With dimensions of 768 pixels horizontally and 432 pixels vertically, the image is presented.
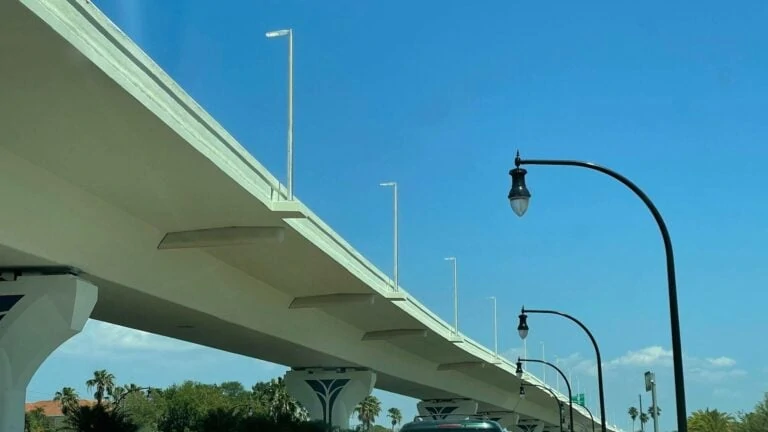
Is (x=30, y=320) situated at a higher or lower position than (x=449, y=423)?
higher

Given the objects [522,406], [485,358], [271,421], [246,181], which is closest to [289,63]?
[246,181]

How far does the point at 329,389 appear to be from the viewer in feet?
164

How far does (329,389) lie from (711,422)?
66.2 feet

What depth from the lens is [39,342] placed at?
68.6 feet

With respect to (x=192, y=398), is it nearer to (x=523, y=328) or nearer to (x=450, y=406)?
(x=450, y=406)

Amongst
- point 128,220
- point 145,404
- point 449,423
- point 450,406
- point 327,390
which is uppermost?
point 128,220

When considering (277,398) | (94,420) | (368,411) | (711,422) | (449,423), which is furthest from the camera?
(368,411)

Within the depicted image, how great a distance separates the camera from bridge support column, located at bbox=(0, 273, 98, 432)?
20.6 meters

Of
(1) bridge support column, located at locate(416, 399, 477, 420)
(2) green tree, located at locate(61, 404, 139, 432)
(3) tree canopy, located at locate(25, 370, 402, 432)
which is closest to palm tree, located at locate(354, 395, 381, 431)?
(3) tree canopy, located at locate(25, 370, 402, 432)

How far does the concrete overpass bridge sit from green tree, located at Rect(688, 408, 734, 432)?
20.7 metres

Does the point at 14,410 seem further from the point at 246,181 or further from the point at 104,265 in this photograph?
the point at 246,181

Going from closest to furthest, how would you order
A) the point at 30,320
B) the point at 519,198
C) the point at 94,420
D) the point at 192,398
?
1. the point at 519,198
2. the point at 30,320
3. the point at 94,420
4. the point at 192,398

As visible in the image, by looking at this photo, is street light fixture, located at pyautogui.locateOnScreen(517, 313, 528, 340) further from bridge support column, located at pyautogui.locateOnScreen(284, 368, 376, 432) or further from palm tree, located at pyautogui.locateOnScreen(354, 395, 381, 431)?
palm tree, located at pyautogui.locateOnScreen(354, 395, 381, 431)

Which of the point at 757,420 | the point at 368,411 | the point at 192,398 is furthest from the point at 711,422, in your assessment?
the point at 368,411
